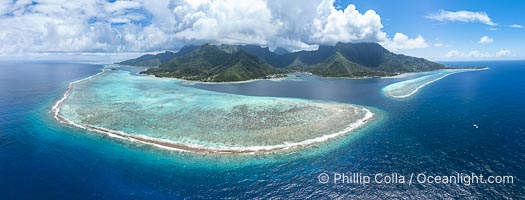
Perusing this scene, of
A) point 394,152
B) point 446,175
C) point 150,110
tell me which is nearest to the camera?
point 446,175

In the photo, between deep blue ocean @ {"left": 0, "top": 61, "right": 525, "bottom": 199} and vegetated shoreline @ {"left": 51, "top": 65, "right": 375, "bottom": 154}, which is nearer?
deep blue ocean @ {"left": 0, "top": 61, "right": 525, "bottom": 199}

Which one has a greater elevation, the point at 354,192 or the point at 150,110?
the point at 150,110

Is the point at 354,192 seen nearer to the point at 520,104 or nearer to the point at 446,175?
the point at 446,175

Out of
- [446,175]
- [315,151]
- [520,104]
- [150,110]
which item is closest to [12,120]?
[150,110]

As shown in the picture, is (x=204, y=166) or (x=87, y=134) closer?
(x=204, y=166)

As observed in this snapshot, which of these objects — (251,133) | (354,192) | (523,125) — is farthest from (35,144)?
(523,125)

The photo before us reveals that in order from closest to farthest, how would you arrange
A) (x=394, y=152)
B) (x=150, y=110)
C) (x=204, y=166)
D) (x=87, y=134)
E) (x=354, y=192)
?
(x=354, y=192) → (x=204, y=166) → (x=394, y=152) → (x=87, y=134) → (x=150, y=110)

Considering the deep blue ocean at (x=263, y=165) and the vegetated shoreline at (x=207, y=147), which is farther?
the vegetated shoreline at (x=207, y=147)

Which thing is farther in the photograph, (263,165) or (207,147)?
(207,147)

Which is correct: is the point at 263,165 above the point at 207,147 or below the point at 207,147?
below
